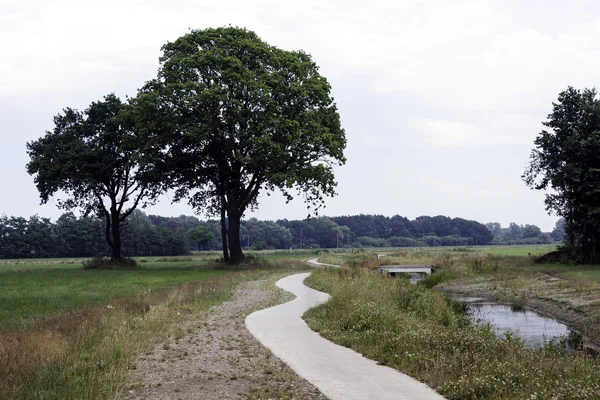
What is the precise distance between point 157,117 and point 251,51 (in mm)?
8926

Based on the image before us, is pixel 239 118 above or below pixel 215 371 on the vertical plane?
above

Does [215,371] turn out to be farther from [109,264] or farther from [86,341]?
[109,264]

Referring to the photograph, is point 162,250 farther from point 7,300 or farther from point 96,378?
point 96,378

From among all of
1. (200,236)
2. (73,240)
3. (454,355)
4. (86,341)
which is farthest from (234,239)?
(200,236)

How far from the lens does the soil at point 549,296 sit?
72.8 feet

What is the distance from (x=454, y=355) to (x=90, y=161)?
48.0 meters

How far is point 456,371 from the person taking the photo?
1130 cm

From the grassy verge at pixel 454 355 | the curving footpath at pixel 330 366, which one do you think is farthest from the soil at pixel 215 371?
the grassy verge at pixel 454 355

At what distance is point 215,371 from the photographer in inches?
491

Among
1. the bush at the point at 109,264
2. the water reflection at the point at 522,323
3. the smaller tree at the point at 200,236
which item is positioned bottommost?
the water reflection at the point at 522,323

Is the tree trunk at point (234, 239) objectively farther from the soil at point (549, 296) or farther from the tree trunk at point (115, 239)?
the soil at point (549, 296)

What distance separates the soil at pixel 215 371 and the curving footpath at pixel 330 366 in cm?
35

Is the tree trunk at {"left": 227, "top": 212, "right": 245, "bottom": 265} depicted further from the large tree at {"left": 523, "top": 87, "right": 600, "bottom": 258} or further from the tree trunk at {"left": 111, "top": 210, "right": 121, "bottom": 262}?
the large tree at {"left": 523, "top": 87, "right": 600, "bottom": 258}

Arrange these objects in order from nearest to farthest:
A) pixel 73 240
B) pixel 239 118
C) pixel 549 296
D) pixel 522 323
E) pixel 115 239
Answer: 1. pixel 522 323
2. pixel 549 296
3. pixel 239 118
4. pixel 115 239
5. pixel 73 240
